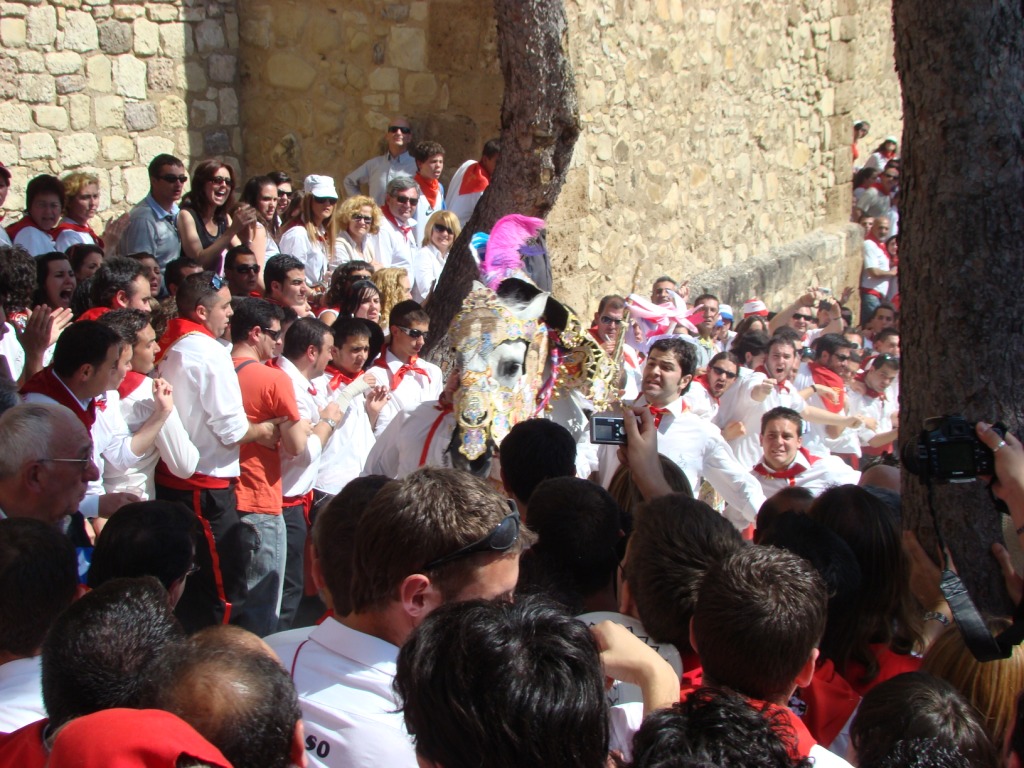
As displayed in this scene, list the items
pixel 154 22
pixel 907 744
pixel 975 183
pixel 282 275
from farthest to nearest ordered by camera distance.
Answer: pixel 154 22 → pixel 282 275 → pixel 975 183 → pixel 907 744

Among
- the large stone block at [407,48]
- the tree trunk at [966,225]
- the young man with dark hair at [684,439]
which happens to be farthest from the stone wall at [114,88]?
the tree trunk at [966,225]

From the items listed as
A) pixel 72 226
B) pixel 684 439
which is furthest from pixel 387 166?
pixel 684 439

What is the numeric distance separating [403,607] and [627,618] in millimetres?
811

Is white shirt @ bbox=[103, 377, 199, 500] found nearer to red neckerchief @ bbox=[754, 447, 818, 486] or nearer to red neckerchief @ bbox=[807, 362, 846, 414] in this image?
red neckerchief @ bbox=[754, 447, 818, 486]

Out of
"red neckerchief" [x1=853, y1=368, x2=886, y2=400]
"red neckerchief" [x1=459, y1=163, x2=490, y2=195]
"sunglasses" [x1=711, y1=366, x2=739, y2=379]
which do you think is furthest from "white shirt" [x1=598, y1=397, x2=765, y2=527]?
"red neckerchief" [x1=459, y1=163, x2=490, y2=195]

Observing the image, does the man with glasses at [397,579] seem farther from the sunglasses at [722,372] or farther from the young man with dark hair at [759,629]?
the sunglasses at [722,372]

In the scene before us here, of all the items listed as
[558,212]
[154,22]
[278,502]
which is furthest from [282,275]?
[154,22]

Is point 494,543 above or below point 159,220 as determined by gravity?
below

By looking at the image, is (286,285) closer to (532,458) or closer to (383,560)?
(532,458)

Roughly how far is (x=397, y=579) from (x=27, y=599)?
94 centimetres

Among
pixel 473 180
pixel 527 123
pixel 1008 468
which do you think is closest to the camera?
pixel 1008 468

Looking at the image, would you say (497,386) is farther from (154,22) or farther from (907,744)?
(154,22)

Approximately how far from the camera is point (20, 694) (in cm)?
262

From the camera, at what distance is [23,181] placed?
29.9ft
